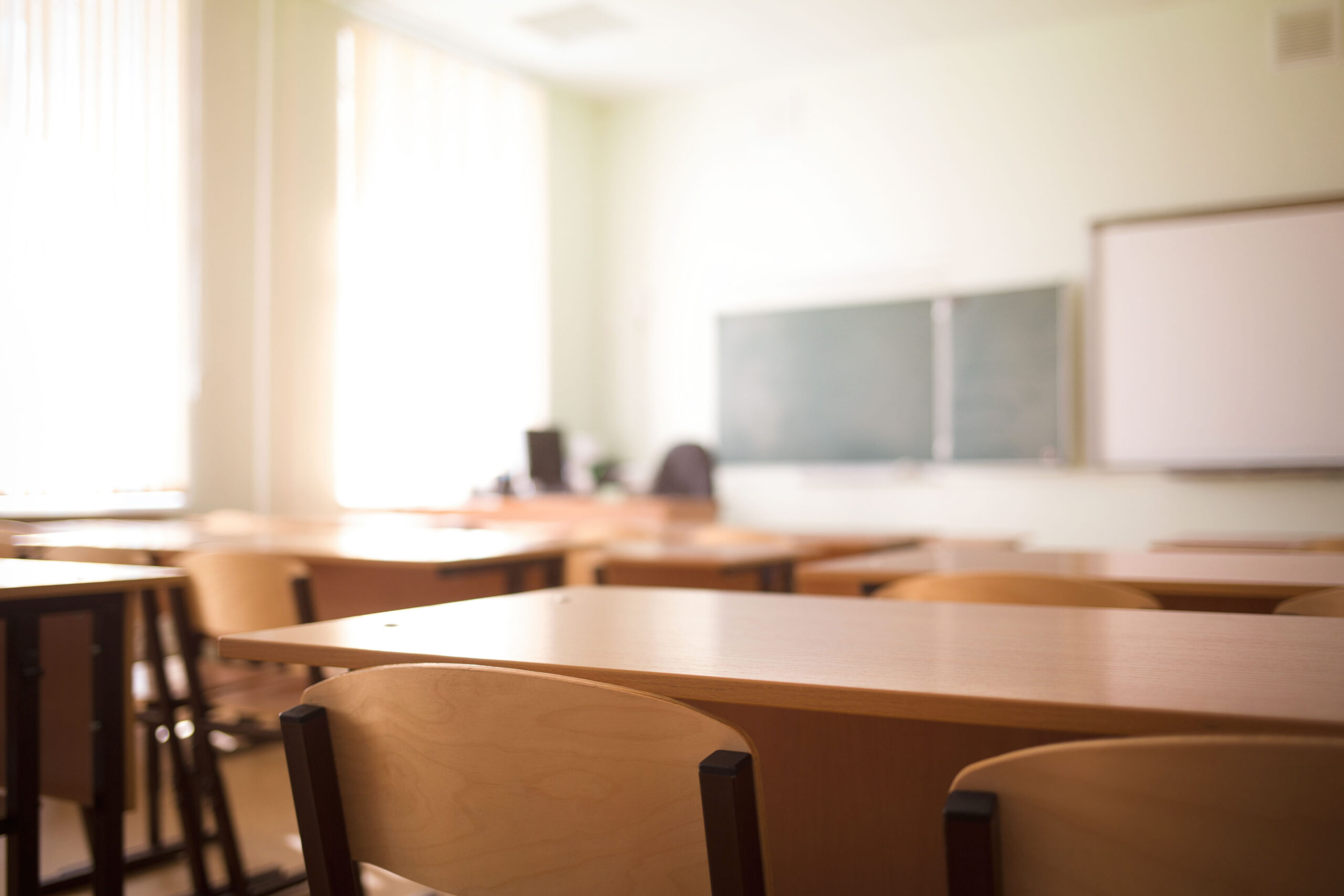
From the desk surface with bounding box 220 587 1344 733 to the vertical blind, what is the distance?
3.48 meters

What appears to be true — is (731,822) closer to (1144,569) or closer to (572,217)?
(1144,569)

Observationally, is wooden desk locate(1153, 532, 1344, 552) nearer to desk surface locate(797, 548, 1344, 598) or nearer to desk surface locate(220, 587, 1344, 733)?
desk surface locate(797, 548, 1344, 598)

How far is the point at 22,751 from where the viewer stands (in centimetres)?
158

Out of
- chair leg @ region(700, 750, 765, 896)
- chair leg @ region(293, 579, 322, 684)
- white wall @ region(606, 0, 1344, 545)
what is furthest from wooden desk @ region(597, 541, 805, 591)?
white wall @ region(606, 0, 1344, 545)

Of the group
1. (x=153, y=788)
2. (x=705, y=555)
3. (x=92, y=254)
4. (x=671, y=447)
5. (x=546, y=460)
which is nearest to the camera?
(x=705, y=555)

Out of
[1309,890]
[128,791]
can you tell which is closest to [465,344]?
[128,791]

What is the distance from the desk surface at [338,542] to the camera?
2307 mm

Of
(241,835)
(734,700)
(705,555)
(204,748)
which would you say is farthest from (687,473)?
(734,700)

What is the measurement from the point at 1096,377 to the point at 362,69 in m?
4.25

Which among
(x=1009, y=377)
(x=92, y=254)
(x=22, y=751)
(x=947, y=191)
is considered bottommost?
(x=22, y=751)

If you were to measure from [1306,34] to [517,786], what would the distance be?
228 inches

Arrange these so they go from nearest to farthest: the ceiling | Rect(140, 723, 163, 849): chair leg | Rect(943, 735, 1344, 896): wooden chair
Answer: Rect(943, 735, 1344, 896): wooden chair, Rect(140, 723, 163, 849): chair leg, the ceiling

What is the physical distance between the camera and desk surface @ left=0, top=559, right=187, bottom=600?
1.49m

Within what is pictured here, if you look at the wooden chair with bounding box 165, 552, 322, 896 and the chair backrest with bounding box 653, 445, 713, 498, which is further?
the chair backrest with bounding box 653, 445, 713, 498
